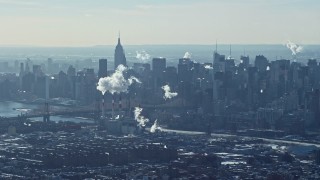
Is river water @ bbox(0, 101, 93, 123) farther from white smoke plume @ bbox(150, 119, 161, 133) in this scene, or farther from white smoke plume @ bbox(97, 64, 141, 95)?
white smoke plume @ bbox(150, 119, 161, 133)

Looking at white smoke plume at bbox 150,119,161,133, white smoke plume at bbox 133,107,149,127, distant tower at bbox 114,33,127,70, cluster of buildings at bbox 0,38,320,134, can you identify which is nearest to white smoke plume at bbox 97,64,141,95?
cluster of buildings at bbox 0,38,320,134

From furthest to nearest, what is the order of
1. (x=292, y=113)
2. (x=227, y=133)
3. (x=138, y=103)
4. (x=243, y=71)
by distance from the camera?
(x=243, y=71) < (x=138, y=103) < (x=292, y=113) < (x=227, y=133)

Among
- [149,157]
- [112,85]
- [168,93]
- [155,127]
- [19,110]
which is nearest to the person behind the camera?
[149,157]

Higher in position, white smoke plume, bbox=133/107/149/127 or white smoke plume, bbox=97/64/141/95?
white smoke plume, bbox=97/64/141/95

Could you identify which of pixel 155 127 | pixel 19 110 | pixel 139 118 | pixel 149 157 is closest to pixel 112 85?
pixel 19 110

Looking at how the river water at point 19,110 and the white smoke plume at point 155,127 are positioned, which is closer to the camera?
the white smoke plume at point 155,127

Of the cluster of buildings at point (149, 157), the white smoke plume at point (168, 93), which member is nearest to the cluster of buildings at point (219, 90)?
the white smoke plume at point (168, 93)

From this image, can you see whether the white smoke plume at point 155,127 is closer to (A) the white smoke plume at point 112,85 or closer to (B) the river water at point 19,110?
(B) the river water at point 19,110

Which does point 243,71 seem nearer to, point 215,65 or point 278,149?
point 215,65

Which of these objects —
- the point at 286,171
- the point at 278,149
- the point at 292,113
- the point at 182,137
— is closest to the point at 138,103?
the point at 292,113

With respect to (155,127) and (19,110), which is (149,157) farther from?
(19,110)

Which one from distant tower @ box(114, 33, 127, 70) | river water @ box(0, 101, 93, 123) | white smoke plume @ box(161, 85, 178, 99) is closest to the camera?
river water @ box(0, 101, 93, 123)
